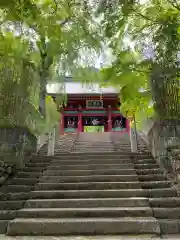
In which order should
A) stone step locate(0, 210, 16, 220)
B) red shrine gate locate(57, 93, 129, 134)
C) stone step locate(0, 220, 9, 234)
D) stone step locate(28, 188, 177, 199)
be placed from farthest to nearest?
red shrine gate locate(57, 93, 129, 134)
stone step locate(28, 188, 177, 199)
stone step locate(0, 210, 16, 220)
stone step locate(0, 220, 9, 234)

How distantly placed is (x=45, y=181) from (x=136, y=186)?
2.08 metres

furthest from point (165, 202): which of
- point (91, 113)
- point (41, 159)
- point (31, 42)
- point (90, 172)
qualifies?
point (91, 113)

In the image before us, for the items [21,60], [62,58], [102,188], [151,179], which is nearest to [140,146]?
[151,179]

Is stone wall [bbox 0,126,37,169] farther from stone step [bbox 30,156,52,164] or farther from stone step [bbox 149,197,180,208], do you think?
stone step [bbox 149,197,180,208]

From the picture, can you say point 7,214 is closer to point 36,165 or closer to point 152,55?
point 36,165

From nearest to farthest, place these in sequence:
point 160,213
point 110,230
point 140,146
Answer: point 110,230
point 160,213
point 140,146

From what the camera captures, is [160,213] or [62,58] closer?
[160,213]

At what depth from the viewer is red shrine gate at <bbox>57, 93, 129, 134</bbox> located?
16.4 metres

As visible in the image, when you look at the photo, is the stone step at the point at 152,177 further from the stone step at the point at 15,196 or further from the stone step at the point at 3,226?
the stone step at the point at 3,226

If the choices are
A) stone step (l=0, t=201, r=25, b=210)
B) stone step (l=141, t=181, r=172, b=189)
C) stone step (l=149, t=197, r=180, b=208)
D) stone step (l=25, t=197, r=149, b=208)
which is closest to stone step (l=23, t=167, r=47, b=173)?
stone step (l=0, t=201, r=25, b=210)

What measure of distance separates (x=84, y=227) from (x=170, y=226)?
139 cm

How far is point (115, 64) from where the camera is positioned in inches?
218

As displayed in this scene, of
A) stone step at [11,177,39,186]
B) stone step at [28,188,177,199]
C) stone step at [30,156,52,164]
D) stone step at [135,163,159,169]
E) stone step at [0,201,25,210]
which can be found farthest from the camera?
stone step at [30,156,52,164]

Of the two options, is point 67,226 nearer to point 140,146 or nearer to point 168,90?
point 168,90
